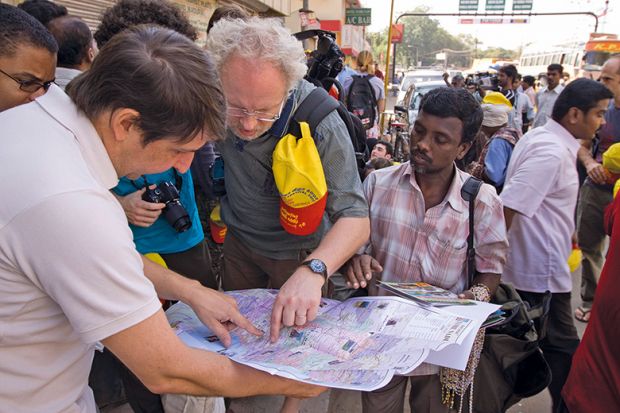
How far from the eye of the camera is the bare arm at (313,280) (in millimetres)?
1318

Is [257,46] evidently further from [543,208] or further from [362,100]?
[362,100]

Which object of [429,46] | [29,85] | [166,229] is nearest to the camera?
[29,85]

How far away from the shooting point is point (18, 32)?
1.83 meters

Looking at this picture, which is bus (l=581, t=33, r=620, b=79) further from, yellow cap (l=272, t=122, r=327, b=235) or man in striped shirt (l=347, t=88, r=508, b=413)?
yellow cap (l=272, t=122, r=327, b=235)

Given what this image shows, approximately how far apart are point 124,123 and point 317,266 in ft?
2.38

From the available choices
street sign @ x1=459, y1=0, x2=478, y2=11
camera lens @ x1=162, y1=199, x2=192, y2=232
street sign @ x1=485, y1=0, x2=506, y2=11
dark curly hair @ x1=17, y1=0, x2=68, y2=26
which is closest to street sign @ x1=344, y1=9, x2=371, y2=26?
street sign @ x1=459, y1=0, x2=478, y2=11

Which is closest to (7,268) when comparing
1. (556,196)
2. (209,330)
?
(209,330)

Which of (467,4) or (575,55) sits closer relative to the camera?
(575,55)

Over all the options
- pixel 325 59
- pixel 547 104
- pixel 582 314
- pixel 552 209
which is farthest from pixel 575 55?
pixel 552 209

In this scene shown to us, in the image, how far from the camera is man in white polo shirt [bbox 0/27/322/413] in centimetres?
83

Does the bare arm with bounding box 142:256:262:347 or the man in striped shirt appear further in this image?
the man in striped shirt

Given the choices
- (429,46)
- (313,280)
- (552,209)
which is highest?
(313,280)

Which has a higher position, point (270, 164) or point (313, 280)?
point (270, 164)

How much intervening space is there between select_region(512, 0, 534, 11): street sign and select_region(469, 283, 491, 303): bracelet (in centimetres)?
3287
